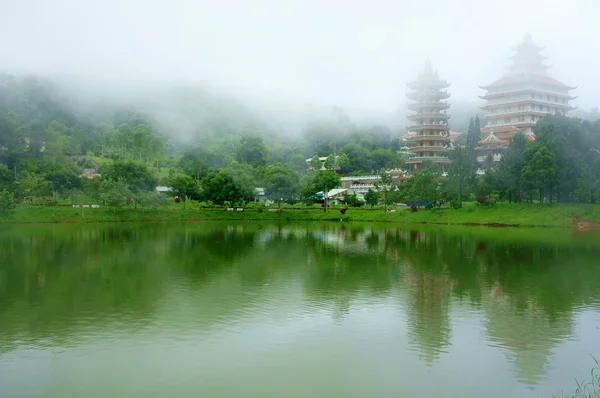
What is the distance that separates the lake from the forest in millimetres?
22605

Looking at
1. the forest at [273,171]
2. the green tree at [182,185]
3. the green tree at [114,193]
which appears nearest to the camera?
the forest at [273,171]

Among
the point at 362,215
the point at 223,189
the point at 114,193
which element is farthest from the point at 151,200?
the point at 362,215

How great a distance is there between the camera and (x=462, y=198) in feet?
189

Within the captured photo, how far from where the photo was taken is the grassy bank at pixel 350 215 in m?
46.8

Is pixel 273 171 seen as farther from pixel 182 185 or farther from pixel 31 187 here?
pixel 31 187

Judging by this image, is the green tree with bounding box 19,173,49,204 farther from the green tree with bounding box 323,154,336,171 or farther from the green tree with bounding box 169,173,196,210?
the green tree with bounding box 323,154,336,171

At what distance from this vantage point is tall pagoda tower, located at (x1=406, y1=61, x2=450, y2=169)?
2938 inches

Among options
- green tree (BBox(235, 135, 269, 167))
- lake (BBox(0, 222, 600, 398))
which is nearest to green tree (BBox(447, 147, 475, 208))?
lake (BBox(0, 222, 600, 398))

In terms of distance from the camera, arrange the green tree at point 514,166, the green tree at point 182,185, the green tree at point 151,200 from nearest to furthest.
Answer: the green tree at point 514,166 → the green tree at point 151,200 → the green tree at point 182,185

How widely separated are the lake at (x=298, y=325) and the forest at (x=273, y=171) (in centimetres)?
2261

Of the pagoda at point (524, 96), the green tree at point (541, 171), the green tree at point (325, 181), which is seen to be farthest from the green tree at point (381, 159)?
the green tree at point (541, 171)

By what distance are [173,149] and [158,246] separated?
104061mm

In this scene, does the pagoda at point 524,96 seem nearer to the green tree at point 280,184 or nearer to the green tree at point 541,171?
the green tree at point 541,171

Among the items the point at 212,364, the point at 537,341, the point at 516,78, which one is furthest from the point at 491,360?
the point at 516,78
